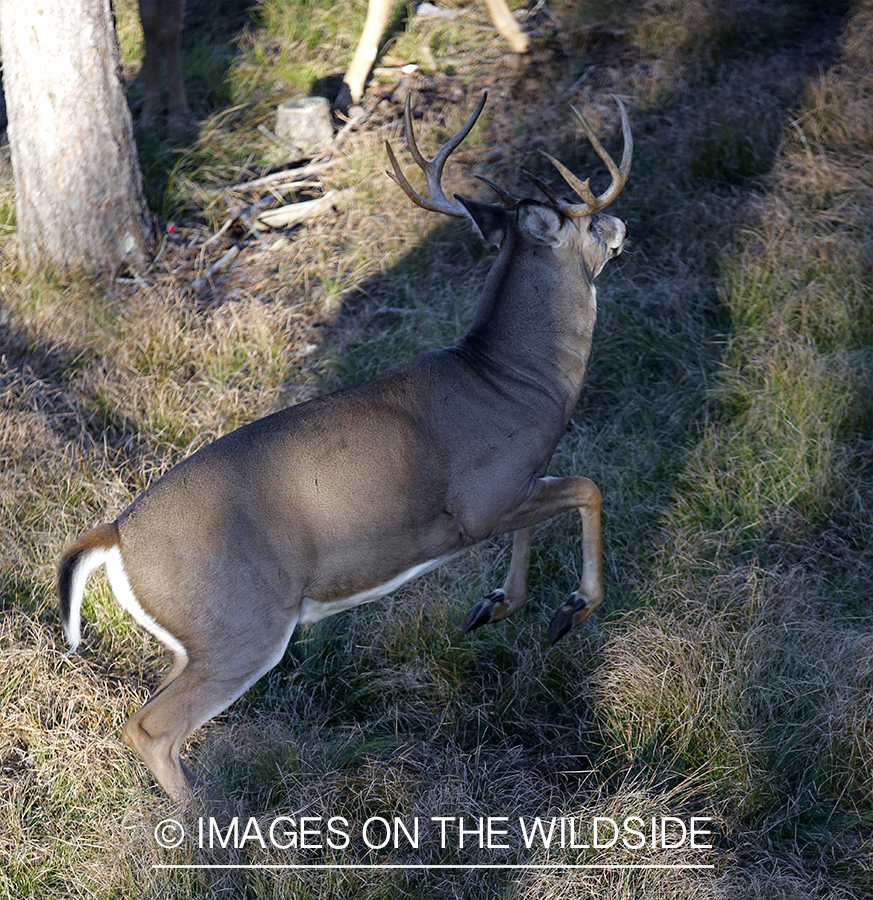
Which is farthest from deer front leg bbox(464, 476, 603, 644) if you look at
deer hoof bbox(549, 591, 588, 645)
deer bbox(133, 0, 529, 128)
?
deer bbox(133, 0, 529, 128)

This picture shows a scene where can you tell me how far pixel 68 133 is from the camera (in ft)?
22.1

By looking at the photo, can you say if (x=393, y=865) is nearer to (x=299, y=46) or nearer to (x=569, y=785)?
(x=569, y=785)

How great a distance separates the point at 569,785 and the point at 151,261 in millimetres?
4717

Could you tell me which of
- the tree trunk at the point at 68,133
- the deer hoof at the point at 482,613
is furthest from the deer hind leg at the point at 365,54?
the deer hoof at the point at 482,613

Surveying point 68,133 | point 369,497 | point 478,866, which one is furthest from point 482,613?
point 68,133

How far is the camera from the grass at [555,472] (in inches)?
144

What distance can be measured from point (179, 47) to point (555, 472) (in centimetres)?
493

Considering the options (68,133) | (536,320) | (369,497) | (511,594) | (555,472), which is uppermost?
(68,133)

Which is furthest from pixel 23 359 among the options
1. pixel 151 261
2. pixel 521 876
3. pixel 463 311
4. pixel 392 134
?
pixel 521 876

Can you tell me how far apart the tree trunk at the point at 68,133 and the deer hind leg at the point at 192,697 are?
4.14 m

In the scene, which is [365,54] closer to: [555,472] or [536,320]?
[555,472]

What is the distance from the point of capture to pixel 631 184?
6844 mm

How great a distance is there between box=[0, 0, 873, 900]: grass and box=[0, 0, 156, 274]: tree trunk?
0.28 m

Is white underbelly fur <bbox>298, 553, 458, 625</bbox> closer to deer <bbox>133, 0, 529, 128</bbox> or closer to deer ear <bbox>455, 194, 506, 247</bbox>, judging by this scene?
deer ear <bbox>455, 194, 506, 247</bbox>
